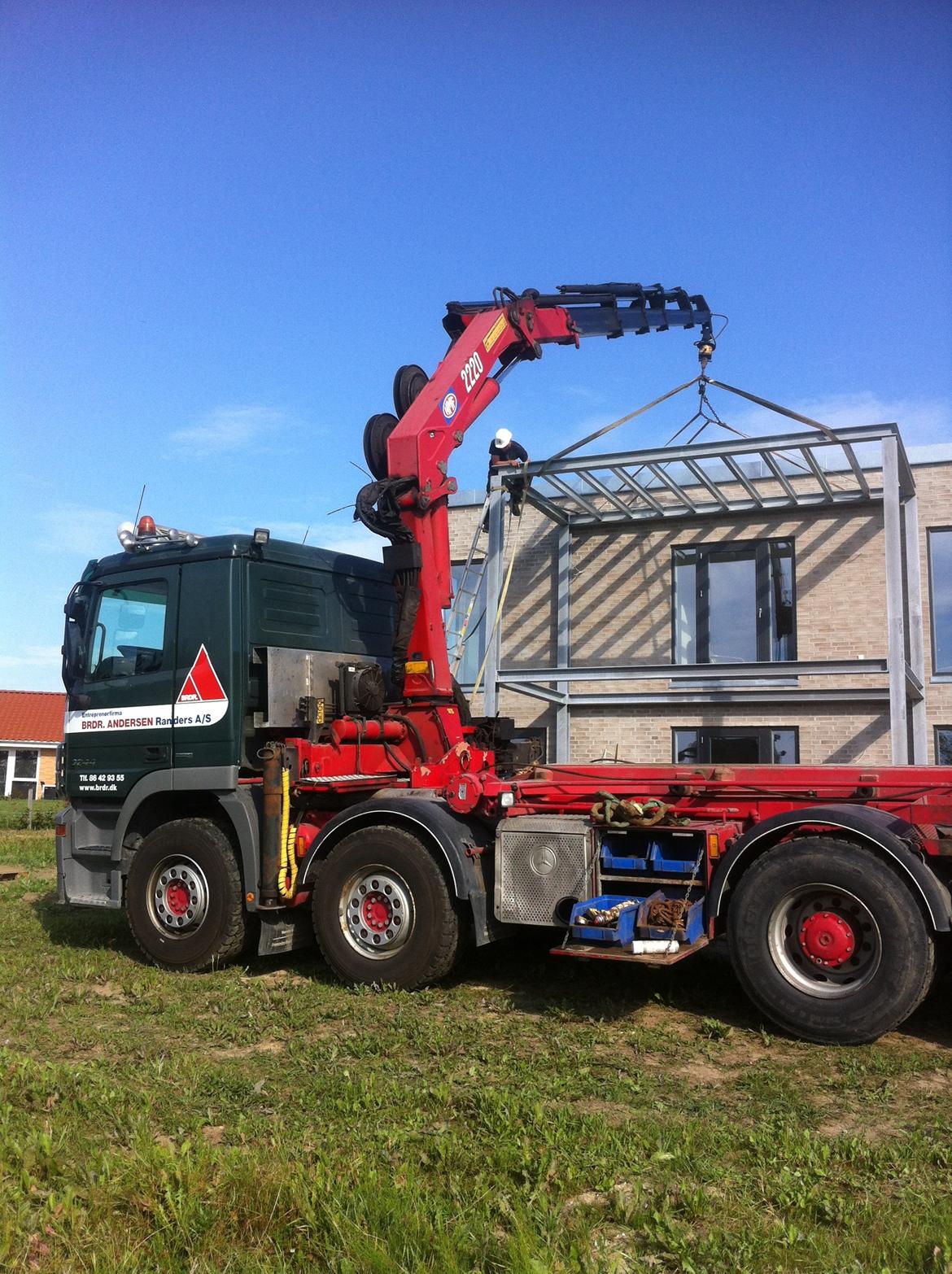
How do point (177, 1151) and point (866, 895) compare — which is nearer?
point (177, 1151)

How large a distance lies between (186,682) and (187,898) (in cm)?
171

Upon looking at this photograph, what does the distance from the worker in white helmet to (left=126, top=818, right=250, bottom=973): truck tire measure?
594 centimetres

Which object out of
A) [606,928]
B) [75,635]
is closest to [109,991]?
[75,635]

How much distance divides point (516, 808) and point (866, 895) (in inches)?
96.8

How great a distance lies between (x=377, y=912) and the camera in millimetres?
7836

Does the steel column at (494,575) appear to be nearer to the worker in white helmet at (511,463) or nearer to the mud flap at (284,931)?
the worker in white helmet at (511,463)

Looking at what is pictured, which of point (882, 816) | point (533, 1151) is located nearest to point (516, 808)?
point (882, 816)

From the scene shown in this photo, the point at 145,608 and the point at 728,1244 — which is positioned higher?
the point at 145,608

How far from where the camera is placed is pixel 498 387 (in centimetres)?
1094

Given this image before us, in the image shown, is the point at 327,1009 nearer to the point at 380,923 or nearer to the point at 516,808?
the point at 380,923

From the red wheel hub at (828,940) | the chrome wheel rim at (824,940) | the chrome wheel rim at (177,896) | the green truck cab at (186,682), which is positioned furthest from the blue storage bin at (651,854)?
the chrome wheel rim at (177,896)

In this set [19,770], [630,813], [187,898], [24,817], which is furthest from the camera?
[19,770]

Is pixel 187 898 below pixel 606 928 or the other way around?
below

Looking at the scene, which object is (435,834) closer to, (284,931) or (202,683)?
(284,931)
